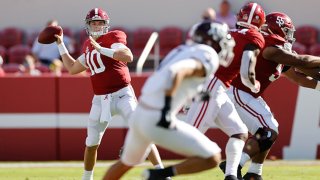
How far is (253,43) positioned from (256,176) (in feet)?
4.70

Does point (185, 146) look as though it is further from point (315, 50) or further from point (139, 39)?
point (139, 39)

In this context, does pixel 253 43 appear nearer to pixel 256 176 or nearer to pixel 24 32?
pixel 256 176

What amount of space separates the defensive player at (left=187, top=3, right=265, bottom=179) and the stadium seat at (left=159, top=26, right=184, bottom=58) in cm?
885

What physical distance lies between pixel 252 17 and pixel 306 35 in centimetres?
872

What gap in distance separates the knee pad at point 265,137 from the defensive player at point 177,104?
72.5 inches

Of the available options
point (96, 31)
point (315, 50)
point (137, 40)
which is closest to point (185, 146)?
point (96, 31)

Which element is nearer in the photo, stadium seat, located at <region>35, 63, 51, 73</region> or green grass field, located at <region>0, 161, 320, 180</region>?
green grass field, located at <region>0, 161, 320, 180</region>

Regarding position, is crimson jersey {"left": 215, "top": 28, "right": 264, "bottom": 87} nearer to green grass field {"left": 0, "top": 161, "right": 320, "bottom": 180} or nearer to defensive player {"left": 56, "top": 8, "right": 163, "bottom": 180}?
defensive player {"left": 56, "top": 8, "right": 163, "bottom": 180}

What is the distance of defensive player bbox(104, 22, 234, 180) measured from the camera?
721 cm

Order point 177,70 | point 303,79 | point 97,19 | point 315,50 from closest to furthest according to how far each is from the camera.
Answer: point 177,70 < point 97,19 < point 303,79 < point 315,50

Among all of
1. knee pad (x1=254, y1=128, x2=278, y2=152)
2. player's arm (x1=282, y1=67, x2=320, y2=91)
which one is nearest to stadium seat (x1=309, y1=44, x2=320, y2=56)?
player's arm (x1=282, y1=67, x2=320, y2=91)

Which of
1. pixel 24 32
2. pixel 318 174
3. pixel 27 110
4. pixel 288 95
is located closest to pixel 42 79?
pixel 27 110

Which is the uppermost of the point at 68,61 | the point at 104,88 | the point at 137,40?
the point at 68,61

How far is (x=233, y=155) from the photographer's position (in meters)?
9.00
